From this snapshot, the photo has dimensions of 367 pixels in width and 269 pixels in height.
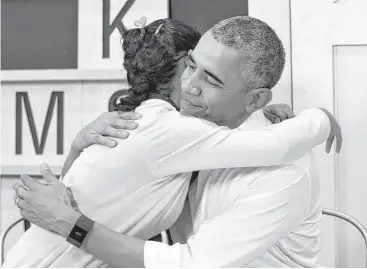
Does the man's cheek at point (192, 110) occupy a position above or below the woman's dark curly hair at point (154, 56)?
below

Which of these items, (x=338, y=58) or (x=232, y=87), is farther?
(x=338, y=58)

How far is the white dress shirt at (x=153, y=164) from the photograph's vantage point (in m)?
0.95

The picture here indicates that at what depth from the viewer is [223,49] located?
1004 millimetres

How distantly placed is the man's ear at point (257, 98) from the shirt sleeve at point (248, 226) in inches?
6.6

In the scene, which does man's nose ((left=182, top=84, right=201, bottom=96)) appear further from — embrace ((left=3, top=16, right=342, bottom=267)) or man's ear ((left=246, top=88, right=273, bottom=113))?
man's ear ((left=246, top=88, right=273, bottom=113))

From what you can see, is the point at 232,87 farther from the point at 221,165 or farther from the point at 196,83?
the point at 221,165

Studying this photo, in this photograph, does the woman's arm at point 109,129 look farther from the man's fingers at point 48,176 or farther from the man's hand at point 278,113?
the man's hand at point 278,113

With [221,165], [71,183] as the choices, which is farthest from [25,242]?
[221,165]

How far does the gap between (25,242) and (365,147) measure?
121cm

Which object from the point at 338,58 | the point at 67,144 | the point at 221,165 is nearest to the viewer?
the point at 221,165

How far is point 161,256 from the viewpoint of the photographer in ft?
3.27

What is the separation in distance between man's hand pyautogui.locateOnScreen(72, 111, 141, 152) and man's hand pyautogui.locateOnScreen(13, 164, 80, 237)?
0.44ft

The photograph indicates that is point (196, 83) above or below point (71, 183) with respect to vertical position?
above

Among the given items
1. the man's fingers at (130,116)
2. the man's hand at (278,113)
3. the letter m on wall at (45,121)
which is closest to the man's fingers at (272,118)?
the man's hand at (278,113)
